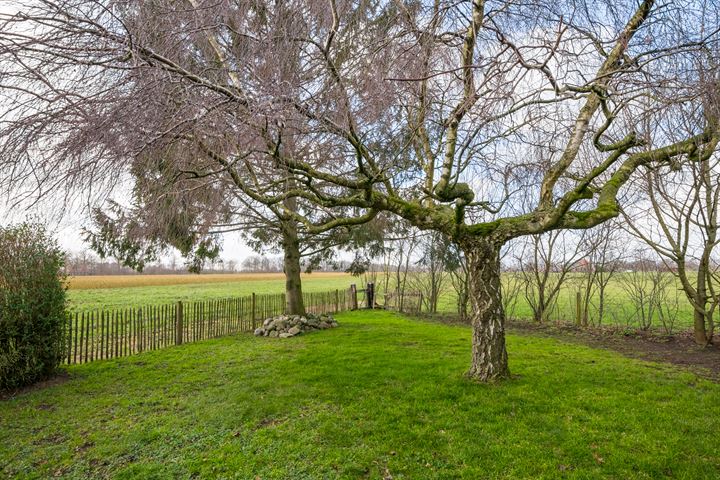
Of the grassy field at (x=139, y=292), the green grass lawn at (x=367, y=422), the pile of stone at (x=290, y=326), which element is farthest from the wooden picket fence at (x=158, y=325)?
the grassy field at (x=139, y=292)

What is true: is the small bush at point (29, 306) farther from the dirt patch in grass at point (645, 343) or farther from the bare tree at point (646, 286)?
the bare tree at point (646, 286)

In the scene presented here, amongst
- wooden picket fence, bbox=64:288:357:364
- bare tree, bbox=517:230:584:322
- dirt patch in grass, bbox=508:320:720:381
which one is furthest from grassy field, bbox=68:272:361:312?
dirt patch in grass, bbox=508:320:720:381

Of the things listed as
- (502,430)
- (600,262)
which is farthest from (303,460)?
(600,262)

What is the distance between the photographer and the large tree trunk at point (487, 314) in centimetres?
505

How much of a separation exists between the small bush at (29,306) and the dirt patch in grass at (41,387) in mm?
68

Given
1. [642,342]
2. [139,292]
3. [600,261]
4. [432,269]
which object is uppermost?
[600,261]

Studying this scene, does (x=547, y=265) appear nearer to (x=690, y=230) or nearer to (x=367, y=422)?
(x=690, y=230)

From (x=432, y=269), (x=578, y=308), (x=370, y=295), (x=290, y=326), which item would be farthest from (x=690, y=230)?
(x=370, y=295)

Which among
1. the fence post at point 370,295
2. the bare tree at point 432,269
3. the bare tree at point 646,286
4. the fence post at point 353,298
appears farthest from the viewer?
the fence post at point 370,295

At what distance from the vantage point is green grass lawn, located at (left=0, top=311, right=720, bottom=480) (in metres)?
3.26

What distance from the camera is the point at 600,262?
36.2 feet

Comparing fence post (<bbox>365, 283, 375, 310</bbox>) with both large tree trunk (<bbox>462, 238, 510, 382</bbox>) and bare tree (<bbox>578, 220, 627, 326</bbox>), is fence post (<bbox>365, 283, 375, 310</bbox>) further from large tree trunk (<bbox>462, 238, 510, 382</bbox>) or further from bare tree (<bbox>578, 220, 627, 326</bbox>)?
large tree trunk (<bbox>462, 238, 510, 382</bbox>)

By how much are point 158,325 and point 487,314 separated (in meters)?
6.80

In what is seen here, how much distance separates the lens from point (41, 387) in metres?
5.59
